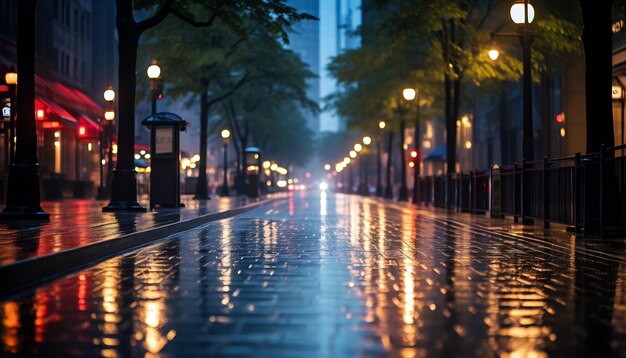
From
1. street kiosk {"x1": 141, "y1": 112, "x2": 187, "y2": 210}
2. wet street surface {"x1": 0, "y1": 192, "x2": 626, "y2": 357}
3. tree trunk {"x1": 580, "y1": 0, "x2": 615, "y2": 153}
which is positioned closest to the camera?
wet street surface {"x1": 0, "y1": 192, "x2": 626, "y2": 357}

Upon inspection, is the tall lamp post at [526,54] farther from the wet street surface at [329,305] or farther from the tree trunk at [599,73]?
the wet street surface at [329,305]

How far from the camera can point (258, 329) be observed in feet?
23.1

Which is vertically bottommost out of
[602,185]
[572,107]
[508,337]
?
[508,337]

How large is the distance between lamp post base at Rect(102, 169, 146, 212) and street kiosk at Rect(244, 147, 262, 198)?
3209cm

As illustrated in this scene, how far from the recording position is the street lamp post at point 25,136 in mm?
18750

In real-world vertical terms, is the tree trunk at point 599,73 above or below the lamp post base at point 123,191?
above

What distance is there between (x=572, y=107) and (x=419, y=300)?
33893 millimetres

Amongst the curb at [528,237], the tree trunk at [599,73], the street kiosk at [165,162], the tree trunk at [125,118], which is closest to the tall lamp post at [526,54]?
the curb at [528,237]

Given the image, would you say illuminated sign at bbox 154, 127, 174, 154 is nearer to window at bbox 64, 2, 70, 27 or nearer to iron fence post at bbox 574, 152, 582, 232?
iron fence post at bbox 574, 152, 582, 232

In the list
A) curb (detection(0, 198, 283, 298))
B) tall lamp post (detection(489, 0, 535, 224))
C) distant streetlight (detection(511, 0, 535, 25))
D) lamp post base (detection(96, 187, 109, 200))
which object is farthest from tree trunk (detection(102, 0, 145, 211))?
lamp post base (detection(96, 187, 109, 200))

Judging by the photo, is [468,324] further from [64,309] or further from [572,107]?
[572,107]

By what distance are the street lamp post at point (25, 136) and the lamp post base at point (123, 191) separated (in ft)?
19.7

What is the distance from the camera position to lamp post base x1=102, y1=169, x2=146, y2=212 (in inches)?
981

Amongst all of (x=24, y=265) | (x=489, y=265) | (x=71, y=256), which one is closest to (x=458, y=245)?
(x=489, y=265)
